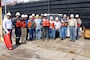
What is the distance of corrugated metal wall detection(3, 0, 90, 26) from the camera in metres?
17.6

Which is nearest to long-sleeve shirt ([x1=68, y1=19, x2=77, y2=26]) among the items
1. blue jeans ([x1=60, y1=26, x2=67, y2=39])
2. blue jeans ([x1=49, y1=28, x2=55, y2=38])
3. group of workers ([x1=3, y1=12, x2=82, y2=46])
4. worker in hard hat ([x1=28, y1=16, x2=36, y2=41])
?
group of workers ([x1=3, y1=12, x2=82, y2=46])

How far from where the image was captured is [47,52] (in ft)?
33.1

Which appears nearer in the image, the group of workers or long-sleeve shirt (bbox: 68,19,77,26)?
the group of workers

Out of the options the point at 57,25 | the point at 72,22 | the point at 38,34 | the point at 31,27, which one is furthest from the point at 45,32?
the point at 72,22

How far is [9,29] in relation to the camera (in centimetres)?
1065

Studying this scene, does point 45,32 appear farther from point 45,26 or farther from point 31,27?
point 31,27

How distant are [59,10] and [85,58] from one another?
36.9 feet

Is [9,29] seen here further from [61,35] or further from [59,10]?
[59,10]

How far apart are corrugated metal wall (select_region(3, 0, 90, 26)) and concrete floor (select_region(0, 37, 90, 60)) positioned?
17.9ft

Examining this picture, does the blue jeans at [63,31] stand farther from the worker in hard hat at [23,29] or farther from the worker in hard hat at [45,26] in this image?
the worker in hard hat at [23,29]

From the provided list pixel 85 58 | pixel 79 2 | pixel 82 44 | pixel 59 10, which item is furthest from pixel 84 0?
pixel 85 58

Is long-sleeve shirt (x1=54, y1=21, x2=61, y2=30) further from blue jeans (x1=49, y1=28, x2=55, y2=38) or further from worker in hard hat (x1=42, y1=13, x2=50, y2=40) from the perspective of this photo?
worker in hard hat (x1=42, y1=13, x2=50, y2=40)

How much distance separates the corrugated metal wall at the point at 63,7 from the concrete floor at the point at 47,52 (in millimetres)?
5471

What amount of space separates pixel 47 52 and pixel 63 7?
1005cm
